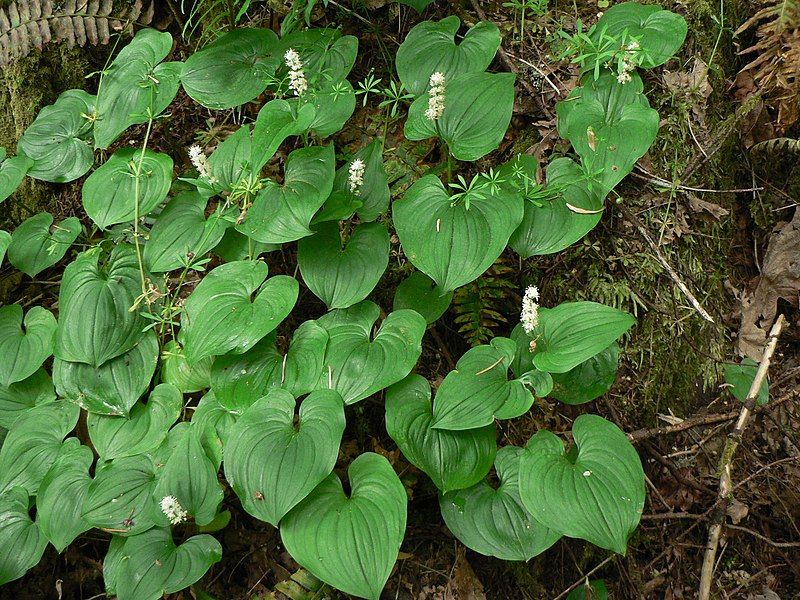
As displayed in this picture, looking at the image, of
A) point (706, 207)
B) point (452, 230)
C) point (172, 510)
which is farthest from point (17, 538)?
point (706, 207)

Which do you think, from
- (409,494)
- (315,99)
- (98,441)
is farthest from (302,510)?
(315,99)

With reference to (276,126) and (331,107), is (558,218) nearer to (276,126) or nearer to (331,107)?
(331,107)

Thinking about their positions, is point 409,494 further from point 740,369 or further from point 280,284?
point 740,369

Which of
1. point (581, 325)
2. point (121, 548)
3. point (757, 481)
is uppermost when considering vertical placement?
point (581, 325)

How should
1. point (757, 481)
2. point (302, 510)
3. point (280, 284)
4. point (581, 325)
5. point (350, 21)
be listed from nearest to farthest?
point (302, 510), point (581, 325), point (280, 284), point (757, 481), point (350, 21)

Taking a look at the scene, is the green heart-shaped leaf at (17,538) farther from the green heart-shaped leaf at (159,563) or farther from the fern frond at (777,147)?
the fern frond at (777,147)

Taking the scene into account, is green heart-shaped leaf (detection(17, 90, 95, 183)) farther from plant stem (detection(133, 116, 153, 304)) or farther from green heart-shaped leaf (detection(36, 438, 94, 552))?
green heart-shaped leaf (detection(36, 438, 94, 552))

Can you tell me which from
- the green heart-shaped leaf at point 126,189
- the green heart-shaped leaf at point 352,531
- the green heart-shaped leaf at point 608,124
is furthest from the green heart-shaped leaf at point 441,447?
the green heart-shaped leaf at point 126,189
